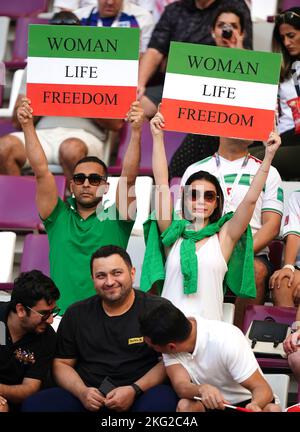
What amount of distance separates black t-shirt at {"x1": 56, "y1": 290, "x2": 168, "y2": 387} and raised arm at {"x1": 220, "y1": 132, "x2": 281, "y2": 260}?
565 millimetres

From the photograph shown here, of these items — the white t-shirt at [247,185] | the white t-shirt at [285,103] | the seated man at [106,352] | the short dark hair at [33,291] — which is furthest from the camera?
the white t-shirt at [285,103]

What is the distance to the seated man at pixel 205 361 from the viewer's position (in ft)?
17.7

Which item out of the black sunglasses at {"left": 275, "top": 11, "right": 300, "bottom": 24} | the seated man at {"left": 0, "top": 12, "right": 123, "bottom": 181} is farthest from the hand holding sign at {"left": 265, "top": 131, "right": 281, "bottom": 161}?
the seated man at {"left": 0, "top": 12, "right": 123, "bottom": 181}

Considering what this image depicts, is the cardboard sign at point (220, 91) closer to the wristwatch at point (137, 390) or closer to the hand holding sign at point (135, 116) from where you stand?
the hand holding sign at point (135, 116)

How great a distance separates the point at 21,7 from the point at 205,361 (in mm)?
5136

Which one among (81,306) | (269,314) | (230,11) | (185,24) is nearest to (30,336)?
(81,306)

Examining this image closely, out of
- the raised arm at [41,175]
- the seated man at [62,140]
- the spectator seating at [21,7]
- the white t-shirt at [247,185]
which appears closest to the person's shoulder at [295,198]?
the white t-shirt at [247,185]

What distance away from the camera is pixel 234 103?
650 centimetres

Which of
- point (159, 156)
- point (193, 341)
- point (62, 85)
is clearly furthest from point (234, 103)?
point (193, 341)

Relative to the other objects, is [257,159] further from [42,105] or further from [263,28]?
[263,28]

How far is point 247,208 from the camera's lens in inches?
245

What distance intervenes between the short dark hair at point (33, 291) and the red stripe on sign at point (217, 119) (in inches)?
42.1

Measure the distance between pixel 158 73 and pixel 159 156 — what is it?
223 centimetres

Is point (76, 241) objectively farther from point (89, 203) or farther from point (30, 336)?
point (30, 336)
